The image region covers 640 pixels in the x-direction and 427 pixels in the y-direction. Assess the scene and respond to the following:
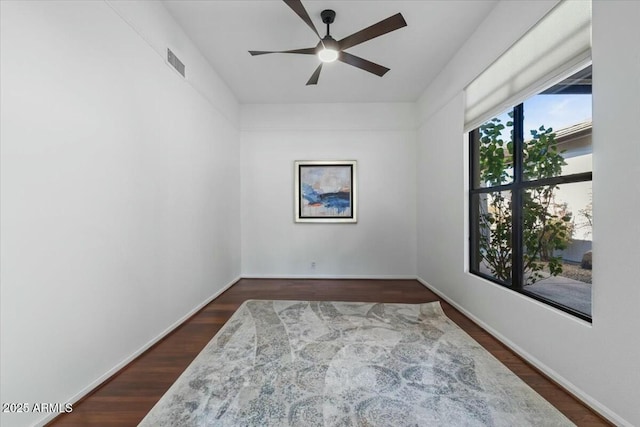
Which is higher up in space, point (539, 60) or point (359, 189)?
point (539, 60)

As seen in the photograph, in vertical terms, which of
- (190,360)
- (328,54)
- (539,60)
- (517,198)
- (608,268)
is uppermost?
(328,54)

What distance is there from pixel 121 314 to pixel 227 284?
219cm

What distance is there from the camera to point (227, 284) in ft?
13.6

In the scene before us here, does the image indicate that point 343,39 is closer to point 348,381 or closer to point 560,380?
point 348,381

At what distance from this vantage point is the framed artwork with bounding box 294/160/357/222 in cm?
471

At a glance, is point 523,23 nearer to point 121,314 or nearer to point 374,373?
point 374,373

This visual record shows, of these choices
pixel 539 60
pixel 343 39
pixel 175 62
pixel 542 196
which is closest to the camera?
pixel 539 60

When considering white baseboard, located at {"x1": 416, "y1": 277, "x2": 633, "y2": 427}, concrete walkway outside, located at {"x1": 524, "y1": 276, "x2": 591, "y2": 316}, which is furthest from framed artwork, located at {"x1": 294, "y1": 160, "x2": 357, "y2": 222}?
concrete walkway outside, located at {"x1": 524, "y1": 276, "x2": 591, "y2": 316}

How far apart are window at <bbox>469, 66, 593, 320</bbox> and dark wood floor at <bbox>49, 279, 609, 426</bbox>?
0.54 meters

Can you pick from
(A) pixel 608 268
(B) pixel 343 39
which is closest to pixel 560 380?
(A) pixel 608 268

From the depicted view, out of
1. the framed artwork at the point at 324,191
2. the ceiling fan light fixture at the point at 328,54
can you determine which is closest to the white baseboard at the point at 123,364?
the framed artwork at the point at 324,191

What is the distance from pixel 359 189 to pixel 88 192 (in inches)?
147

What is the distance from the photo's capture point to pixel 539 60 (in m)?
1.98

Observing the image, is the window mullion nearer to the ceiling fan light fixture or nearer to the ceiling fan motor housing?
the ceiling fan light fixture
